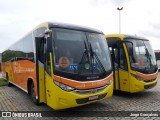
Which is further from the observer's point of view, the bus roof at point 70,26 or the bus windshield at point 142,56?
the bus windshield at point 142,56

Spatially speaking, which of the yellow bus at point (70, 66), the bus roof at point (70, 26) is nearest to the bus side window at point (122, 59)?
the yellow bus at point (70, 66)

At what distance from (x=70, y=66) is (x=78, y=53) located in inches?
21.0

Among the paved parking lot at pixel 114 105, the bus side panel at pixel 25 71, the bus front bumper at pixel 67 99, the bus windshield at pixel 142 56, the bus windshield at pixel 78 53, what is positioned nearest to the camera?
the bus front bumper at pixel 67 99

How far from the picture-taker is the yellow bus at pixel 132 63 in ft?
29.1

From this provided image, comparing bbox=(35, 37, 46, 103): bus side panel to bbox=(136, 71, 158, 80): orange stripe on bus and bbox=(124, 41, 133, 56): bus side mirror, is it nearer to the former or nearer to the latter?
bbox=(124, 41, 133, 56): bus side mirror

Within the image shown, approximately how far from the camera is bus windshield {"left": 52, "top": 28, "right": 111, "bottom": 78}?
6.28 m

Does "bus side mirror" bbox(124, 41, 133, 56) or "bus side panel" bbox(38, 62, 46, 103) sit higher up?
"bus side mirror" bbox(124, 41, 133, 56)

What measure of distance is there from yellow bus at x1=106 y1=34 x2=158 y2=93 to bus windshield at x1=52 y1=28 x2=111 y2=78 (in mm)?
1992

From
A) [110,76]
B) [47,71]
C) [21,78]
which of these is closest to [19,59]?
[21,78]

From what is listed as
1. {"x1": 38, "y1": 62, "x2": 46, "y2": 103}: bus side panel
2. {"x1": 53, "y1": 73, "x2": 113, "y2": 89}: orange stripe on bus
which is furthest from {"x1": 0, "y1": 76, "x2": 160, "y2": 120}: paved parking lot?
{"x1": 53, "y1": 73, "x2": 113, "y2": 89}: orange stripe on bus

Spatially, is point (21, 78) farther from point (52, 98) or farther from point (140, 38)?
point (140, 38)

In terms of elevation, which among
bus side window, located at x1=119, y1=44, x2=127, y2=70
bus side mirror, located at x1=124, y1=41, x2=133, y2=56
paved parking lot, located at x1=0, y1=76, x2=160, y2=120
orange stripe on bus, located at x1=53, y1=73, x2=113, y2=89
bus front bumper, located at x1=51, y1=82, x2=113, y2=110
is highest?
bus side mirror, located at x1=124, y1=41, x2=133, y2=56

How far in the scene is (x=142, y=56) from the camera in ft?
30.5

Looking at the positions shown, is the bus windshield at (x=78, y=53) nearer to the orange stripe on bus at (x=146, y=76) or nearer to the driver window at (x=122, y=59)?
the driver window at (x=122, y=59)
